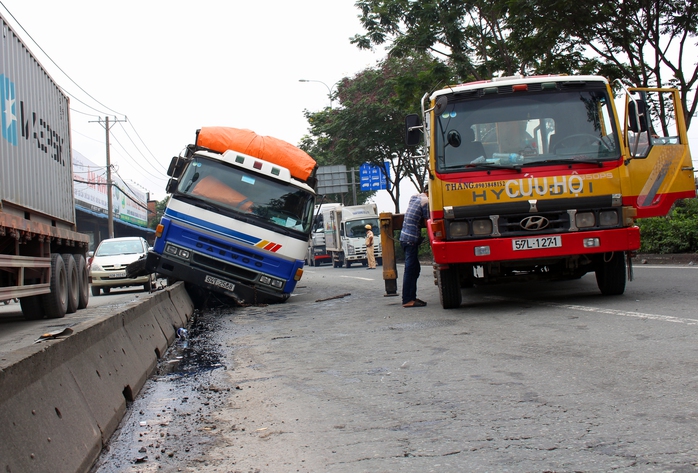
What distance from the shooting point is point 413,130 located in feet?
31.5

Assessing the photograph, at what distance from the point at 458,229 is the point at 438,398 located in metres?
4.31

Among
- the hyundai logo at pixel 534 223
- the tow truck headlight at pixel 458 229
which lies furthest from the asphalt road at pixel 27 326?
the hyundai logo at pixel 534 223

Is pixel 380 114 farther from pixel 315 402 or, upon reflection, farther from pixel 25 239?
pixel 315 402

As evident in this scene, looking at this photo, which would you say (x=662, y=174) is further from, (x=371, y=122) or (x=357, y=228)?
(x=357, y=228)

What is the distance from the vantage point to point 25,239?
35.4 feet

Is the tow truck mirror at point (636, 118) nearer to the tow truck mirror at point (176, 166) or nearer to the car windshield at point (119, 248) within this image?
the tow truck mirror at point (176, 166)

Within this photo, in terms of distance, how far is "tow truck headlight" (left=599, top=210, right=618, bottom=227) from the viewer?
8.82 meters

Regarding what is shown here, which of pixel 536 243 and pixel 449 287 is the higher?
pixel 536 243

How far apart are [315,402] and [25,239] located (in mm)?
7261

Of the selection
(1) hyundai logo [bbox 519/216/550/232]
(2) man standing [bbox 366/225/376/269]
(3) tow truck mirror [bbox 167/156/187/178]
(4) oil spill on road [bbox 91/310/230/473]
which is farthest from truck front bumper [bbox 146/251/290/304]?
(2) man standing [bbox 366/225/376/269]

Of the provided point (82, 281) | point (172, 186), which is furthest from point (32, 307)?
point (172, 186)

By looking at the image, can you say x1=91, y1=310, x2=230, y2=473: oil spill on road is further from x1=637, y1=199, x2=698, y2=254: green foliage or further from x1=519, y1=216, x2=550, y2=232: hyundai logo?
x1=637, y1=199, x2=698, y2=254: green foliage

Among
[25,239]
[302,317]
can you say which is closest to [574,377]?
[302,317]

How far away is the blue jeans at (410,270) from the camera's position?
10.9m
